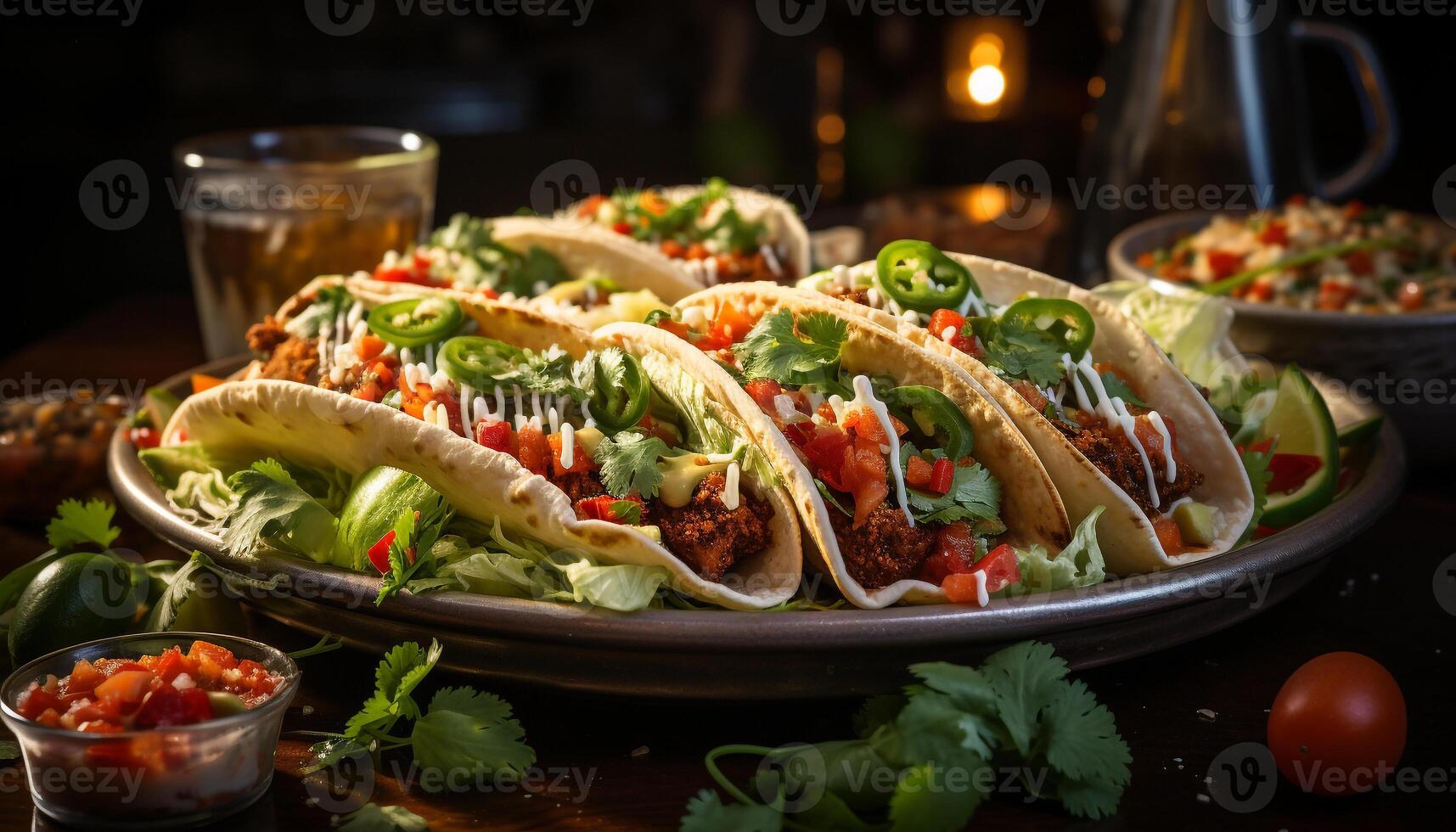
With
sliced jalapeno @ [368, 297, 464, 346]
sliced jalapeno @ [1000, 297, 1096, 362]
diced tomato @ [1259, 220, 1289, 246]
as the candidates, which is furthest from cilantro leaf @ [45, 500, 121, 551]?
diced tomato @ [1259, 220, 1289, 246]

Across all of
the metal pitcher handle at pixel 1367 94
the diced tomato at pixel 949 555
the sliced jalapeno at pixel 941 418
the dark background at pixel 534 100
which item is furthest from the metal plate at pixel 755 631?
the dark background at pixel 534 100

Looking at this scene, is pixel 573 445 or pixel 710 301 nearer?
pixel 573 445

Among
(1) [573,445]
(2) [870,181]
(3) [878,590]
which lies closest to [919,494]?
(3) [878,590]

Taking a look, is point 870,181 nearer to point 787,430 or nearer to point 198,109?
point 198,109

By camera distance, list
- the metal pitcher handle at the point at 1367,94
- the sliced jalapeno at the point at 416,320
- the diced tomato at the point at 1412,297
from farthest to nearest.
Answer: the metal pitcher handle at the point at 1367,94, the diced tomato at the point at 1412,297, the sliced jalapeno at the point at 416,320

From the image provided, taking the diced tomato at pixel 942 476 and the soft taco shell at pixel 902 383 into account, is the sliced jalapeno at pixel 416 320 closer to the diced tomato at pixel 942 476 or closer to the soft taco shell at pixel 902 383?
the soft taco shell at pixel 902 383

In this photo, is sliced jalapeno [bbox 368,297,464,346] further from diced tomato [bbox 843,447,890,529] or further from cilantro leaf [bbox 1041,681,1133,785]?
cilantro leaf [bbox 1041,681,1133,785]
